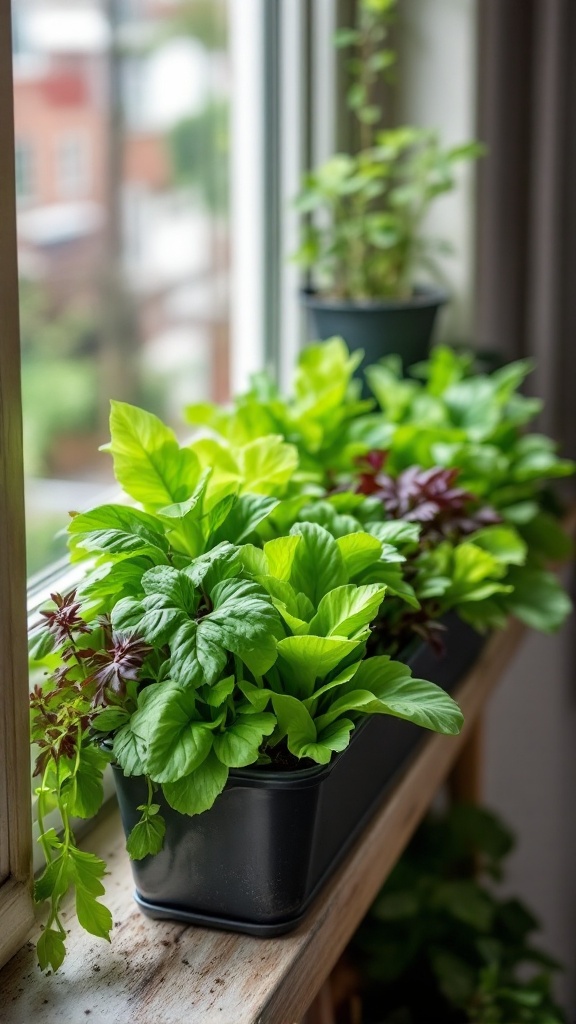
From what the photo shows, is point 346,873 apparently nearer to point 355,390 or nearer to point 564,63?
point 355,390

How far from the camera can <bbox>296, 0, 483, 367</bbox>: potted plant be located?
136 cm

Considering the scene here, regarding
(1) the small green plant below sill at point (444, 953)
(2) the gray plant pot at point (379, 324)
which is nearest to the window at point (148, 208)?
(2) the gray plant pot at point (379, 324)

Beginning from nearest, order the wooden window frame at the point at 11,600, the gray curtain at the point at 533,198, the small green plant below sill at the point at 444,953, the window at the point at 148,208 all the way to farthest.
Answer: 1. the wooden window frame at the point at 11,600
2. the small green plant below sill at the point at 444,953
3. the window at the point at 148,208
4. the gray curtain at the point at 533,198

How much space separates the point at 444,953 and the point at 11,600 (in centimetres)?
89

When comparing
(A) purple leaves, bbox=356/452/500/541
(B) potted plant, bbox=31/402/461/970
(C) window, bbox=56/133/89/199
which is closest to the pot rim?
(A) purple leaves, bbox=356/452/500/541

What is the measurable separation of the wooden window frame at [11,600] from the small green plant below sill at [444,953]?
68cm

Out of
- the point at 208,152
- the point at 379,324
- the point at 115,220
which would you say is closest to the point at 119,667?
the point at 379,324

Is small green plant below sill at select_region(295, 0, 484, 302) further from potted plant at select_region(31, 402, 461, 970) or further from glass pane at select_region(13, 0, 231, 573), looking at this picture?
potted plant at select_region(31, 402, 461, 970)

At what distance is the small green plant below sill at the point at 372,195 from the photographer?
136cm

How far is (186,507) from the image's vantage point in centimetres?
75

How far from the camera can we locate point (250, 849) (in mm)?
712

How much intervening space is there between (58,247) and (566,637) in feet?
3.70

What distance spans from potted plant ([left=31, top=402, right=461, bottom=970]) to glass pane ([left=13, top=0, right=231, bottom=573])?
2.01 feet

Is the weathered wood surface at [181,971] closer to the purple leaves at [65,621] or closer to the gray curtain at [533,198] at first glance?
the purple leaves at [65,621]
